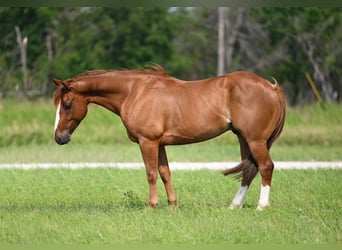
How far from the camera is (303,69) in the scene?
1262 inches

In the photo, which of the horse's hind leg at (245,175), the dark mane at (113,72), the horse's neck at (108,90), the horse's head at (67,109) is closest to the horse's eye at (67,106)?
the horse's head at (67,109)

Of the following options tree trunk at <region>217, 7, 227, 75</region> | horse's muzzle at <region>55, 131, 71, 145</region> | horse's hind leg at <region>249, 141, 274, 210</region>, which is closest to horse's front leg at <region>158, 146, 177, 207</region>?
horse's hind leg at <region>249, 141, 274, 210</region>

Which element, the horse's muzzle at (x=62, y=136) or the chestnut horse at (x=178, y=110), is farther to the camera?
the horse's muzzle at (x=62, y=136)

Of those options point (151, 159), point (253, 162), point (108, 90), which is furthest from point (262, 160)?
point (108, 90)

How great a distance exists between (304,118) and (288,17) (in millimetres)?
11078

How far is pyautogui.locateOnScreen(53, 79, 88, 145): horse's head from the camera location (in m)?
10.7

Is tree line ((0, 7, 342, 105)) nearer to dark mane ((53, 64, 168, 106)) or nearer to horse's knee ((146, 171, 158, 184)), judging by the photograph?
dark mane ((53, 64, 168, 106))

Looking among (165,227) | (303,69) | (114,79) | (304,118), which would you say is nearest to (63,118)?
(114,79)

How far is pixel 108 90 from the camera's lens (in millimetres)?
10781

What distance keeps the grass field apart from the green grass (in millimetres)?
12

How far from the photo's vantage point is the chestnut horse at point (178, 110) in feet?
34.5

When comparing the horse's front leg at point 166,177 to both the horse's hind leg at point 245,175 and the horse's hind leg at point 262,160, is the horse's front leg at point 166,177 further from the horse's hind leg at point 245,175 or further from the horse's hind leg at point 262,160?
the horse's hind leg at point 262,160

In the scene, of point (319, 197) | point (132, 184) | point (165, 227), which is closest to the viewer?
point (165, 227)

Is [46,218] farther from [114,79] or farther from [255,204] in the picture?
[255,204]
